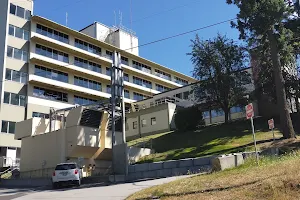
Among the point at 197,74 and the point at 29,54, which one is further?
the point at 29,54

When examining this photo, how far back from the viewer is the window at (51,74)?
5781cm

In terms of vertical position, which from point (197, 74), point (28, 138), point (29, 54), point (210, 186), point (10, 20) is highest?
point (10, 20)

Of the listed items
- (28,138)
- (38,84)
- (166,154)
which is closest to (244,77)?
(166,154)

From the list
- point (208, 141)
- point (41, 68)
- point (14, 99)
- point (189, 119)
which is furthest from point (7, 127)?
point (208, 141)

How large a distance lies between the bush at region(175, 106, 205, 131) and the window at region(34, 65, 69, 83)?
25.7 metres

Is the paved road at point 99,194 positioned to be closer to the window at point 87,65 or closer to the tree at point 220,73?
the tree at point 220,73

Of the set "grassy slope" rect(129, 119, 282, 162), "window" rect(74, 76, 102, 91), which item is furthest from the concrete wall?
"window" rect(74, 76, 102, 91)

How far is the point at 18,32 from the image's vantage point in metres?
57.2

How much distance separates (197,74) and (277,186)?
36.7 metres

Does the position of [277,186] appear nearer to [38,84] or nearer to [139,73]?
[38,84]

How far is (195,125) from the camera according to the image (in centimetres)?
4256

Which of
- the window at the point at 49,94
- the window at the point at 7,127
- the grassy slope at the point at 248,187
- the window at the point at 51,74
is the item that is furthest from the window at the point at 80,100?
the grassy slope at the point at 248,187

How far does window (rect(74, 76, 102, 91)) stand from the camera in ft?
210

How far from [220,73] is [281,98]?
45.8ft
